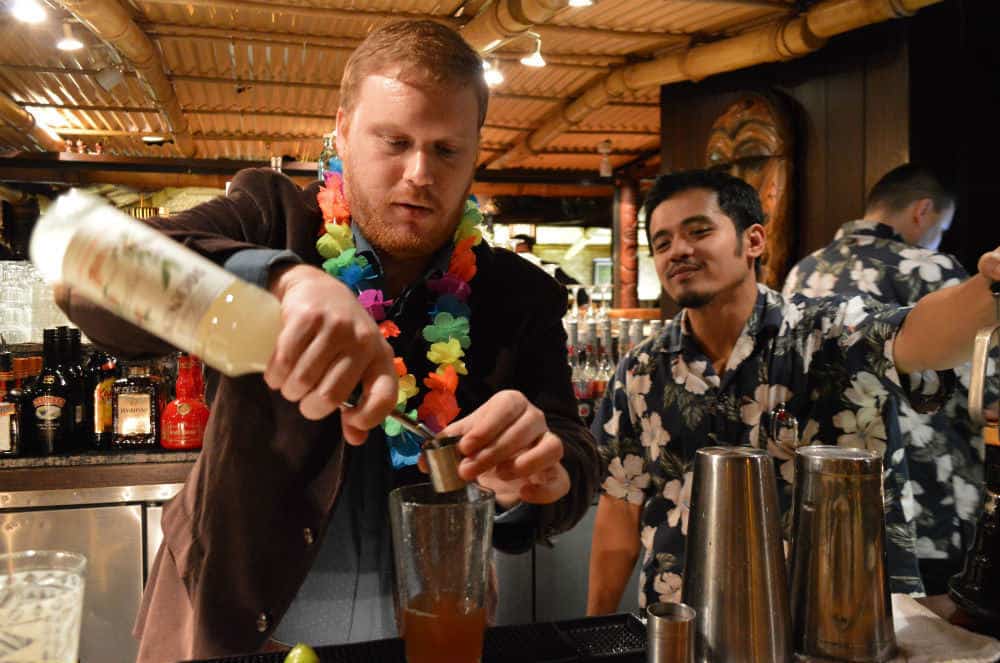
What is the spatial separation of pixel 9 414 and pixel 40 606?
8.68ft

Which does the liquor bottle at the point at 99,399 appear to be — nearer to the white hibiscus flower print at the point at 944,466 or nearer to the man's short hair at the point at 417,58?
the man's short hair at the point at 417,58

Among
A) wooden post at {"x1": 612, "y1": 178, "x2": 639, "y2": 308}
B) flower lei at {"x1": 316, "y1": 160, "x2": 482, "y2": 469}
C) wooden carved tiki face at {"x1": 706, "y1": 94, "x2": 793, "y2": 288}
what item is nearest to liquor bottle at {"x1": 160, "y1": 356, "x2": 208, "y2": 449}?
flower lei at {"x1": 316, "y1": 160, "x2": 482, "y2": 469}

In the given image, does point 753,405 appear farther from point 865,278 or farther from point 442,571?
point 865,278

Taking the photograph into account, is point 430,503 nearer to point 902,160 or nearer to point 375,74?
point 375,74

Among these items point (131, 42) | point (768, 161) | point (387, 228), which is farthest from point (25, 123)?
point (387, 228)

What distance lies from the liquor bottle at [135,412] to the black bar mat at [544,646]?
2322 millimetres

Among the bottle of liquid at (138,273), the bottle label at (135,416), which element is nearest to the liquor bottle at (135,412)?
the bottle label at (135,416)

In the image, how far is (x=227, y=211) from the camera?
1.37 meters

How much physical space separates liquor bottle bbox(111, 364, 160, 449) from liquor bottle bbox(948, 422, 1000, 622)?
274cm

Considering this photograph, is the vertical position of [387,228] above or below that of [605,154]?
below

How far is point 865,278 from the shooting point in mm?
3109

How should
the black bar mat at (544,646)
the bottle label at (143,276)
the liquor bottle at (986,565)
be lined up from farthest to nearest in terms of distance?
the liquor bottle at (986,565)
the black bar mat at (544,646)
the bottle label at (143,276)

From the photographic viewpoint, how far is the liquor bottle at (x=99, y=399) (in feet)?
10.4

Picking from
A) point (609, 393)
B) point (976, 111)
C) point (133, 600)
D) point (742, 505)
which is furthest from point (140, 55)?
point (742, 505)
